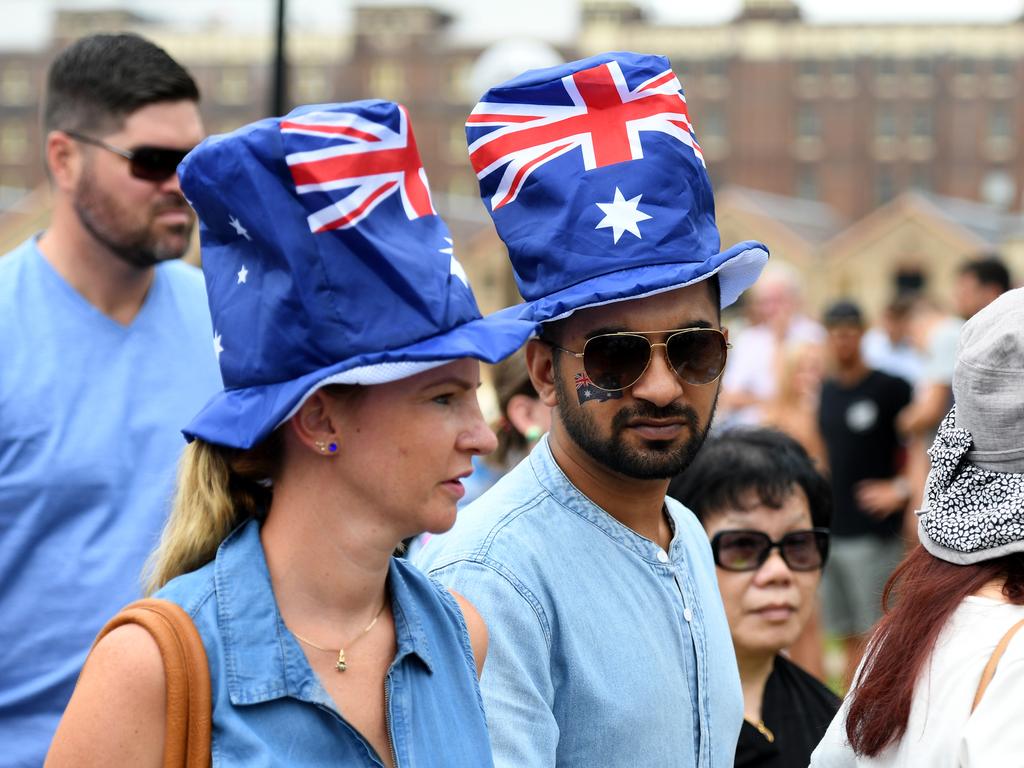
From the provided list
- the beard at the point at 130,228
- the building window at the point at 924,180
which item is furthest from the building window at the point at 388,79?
the beard at the point at 130,228

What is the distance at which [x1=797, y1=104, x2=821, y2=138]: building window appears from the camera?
263ft

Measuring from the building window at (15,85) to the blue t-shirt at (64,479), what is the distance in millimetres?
85463

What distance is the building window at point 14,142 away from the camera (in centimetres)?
8088

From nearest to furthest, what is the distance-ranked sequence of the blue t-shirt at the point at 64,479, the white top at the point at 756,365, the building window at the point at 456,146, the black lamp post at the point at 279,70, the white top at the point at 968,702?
the white top at the point at 968,702
the blue t-shirt at the point at 64,479
the black lamp post at the point at 279,70
the white top at the point at 756,365
the building window at the point at 456,146

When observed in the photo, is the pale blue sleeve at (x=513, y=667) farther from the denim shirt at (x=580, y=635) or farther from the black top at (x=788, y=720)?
the black top at (x=788, y=720)

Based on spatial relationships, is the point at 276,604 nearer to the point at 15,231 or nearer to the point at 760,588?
the point at 760,588

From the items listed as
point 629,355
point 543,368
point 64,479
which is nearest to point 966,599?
point 629,355

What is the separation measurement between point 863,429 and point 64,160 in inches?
251

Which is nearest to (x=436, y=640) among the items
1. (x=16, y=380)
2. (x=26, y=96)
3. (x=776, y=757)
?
(x=776, y=757)

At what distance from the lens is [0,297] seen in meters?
3.73

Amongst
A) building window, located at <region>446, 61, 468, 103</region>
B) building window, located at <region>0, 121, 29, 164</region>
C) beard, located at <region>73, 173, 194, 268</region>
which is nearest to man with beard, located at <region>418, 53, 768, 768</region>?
beard, located at <region>73, 173, 194, 268</region>

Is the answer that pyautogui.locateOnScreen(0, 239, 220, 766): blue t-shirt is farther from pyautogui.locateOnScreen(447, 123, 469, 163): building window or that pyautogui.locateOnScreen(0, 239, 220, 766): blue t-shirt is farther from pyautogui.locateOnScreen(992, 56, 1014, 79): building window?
pyautogui.locateOnScreen(992, 56, 1014, 79): building window

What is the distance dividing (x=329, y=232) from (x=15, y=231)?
70.0 metres

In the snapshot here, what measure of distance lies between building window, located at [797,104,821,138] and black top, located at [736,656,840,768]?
7910cm
